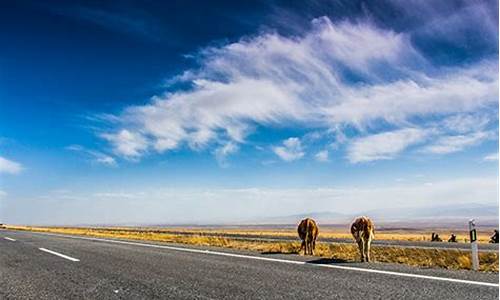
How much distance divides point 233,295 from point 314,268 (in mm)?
3311

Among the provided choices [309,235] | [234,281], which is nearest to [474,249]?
[234,281]

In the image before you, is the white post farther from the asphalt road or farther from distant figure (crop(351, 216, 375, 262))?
distant figure (crop(351, 216, 375, 262))

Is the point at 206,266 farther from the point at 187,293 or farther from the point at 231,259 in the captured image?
the point at 187,293

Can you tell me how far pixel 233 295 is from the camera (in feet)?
19.5

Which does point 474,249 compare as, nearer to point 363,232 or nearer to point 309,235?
point 363,232

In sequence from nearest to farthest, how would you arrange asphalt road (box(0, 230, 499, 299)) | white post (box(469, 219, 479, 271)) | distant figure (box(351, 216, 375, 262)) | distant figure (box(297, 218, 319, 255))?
1. asphalt road (box(0, 230, 499, 299))
2. white post (box(469, 219, 479, 271))
3. distant figure (box(351, 216, 375, 262))
4. distant figure (box(297, 218, 319, 255))

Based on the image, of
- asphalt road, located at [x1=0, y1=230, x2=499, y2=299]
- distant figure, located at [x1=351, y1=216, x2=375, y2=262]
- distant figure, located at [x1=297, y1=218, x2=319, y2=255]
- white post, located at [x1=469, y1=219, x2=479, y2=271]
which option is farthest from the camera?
distant figure, located at [x1=297, y1=218, x2=319, y2=255]

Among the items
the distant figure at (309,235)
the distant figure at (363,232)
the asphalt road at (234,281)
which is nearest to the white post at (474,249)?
the asphalt road at (234,281)

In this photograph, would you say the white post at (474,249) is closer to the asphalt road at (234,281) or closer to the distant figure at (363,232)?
the asphalt road at (234,281)

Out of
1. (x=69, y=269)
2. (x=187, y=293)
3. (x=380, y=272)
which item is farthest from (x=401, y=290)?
(x=69, y=269)

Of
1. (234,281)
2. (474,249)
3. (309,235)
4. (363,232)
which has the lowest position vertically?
(234,281)

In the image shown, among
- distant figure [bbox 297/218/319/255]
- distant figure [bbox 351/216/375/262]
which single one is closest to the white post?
distant figure [bbox 351/216/375/262]

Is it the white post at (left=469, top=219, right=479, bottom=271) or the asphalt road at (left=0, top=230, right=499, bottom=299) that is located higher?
the white post at (left=469, top=219, right=479, bottom=271)

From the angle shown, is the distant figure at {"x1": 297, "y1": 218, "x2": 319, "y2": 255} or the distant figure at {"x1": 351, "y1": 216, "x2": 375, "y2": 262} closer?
the distant figure at {"x1": 351, "y1": 216, "x2": 375, "y2": 262}
